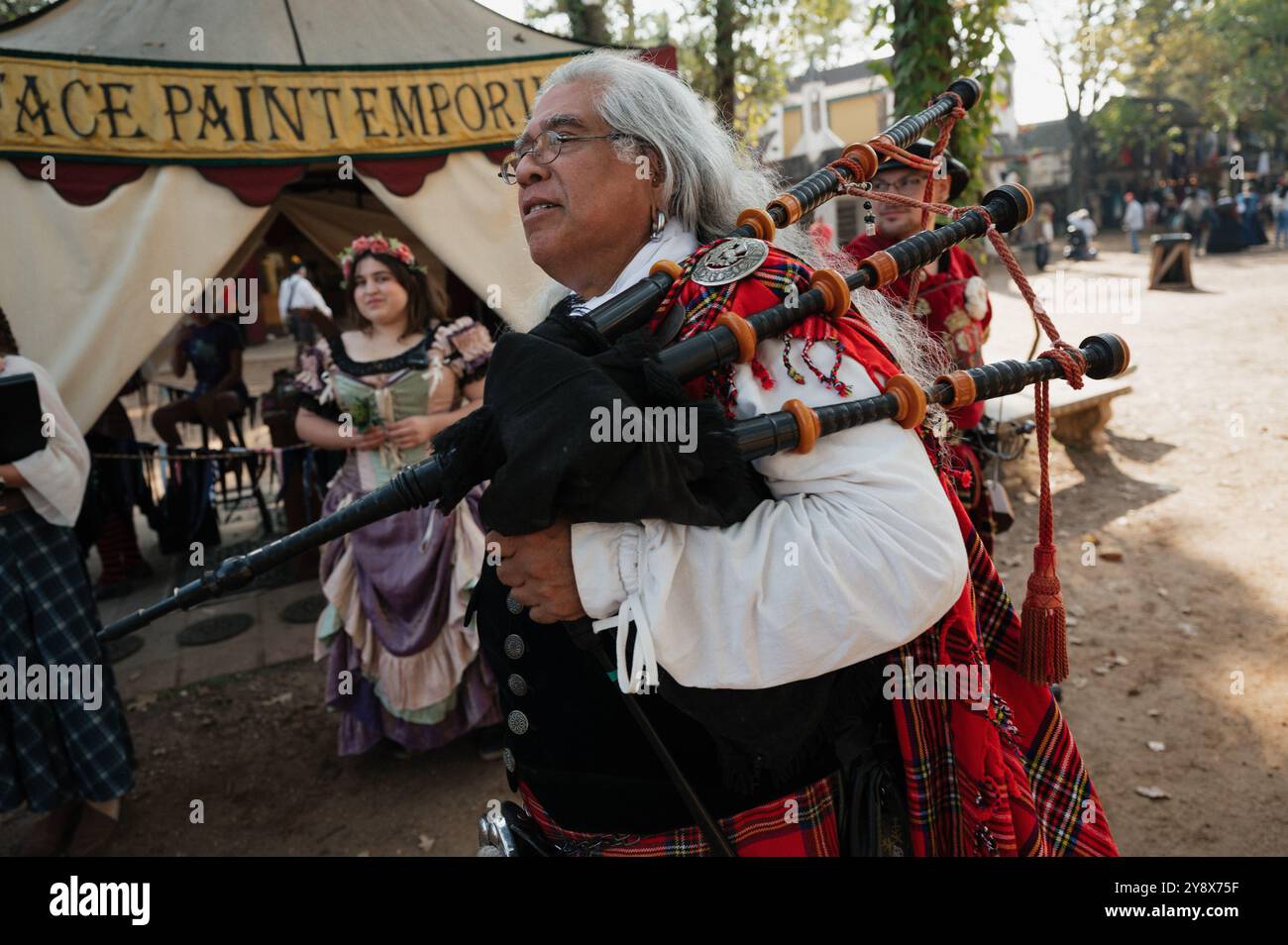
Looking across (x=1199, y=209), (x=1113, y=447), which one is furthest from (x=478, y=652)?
(x=1199, y=209)

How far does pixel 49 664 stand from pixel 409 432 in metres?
1.64

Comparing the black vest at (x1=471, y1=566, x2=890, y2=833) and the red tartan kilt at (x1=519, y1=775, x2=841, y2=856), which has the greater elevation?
the black vest at (x1=471, y1=566, x2=890, y2=833)

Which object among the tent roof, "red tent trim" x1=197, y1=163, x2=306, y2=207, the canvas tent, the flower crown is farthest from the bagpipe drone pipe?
the tent roof

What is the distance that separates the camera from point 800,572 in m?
1.16

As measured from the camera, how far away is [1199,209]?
853 inches

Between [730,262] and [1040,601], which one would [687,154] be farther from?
[1040,601]

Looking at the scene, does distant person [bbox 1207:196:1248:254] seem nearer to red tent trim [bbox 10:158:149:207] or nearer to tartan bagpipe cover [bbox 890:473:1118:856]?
red tent trim [bbox 10:158:149:207]

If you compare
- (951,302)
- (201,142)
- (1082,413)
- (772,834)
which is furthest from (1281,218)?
(772,834)

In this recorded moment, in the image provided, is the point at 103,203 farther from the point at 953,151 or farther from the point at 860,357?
the point at 953,151

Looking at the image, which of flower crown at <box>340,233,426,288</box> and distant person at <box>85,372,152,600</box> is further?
distant person at <box>85,372,152,600</box>

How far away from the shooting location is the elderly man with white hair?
1176mm

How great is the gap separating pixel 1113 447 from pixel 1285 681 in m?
3.88
